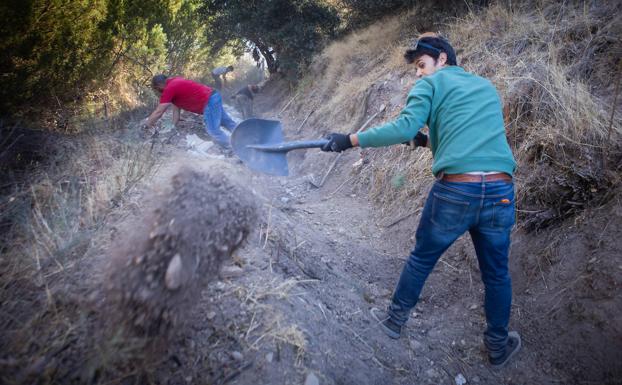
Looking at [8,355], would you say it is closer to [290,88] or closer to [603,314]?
[603,314]

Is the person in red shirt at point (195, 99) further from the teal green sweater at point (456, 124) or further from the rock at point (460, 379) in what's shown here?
the rock at point (460, 379)

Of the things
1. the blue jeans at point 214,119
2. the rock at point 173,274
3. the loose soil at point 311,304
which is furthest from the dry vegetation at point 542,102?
the rock at point 173,274

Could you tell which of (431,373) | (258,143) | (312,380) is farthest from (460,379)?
(258,143)

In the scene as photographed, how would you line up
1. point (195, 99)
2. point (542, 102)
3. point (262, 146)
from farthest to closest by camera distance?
1. point (195, 99)
2. point (262, 146)
3. point (542, 102)

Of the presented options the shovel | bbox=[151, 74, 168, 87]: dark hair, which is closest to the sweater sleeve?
the shovel

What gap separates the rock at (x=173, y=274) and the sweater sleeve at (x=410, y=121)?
1287 mm

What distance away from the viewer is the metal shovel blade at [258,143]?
3621mm

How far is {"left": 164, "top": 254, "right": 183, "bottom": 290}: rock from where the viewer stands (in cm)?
150

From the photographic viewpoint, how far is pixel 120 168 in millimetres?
3266

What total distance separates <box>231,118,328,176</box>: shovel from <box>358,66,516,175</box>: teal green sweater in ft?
2.30

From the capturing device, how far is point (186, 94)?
5961 mm

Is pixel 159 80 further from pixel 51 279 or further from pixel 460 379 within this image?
pixel 460 379

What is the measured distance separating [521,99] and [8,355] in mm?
3957

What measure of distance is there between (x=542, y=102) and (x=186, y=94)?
499 cm
